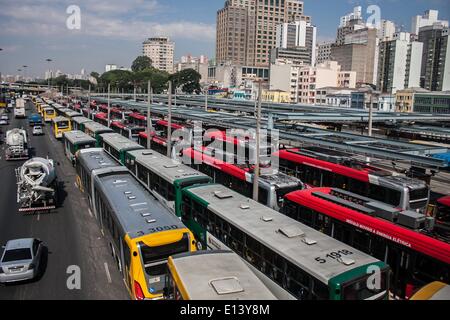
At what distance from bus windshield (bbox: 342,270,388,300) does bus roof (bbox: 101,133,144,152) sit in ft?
68.9

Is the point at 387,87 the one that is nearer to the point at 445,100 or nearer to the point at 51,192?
the point at 445,100

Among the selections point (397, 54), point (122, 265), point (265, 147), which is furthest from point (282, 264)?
point (397, 54)

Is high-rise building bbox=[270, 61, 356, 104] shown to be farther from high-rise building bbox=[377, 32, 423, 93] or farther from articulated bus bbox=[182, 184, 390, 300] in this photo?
articulated bus bbox=[182, 184, 390, 300]

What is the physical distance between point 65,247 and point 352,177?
1434cm

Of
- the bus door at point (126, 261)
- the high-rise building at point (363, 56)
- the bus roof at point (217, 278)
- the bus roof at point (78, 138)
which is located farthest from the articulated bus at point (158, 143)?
the high-rise building at point (363, 56)

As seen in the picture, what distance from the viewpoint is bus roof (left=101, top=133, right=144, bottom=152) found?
2844cm

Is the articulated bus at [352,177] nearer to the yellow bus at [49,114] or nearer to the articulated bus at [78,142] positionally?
the articulated bus at [78,142]

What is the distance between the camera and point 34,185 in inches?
812

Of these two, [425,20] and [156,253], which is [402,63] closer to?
[425,20]

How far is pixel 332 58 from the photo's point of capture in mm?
171375

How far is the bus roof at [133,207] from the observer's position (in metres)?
12.6

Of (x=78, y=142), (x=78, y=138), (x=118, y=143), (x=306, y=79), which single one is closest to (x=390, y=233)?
(x=118, y=143)
